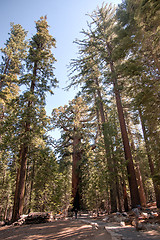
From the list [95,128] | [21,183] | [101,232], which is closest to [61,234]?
[101,232]

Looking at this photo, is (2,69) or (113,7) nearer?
(113,7)

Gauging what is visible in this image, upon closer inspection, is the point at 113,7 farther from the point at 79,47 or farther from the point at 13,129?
the point at 13,129

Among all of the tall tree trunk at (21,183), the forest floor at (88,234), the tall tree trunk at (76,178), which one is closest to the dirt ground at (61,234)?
the forest floor at (88,234)

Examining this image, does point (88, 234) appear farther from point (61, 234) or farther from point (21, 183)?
point (21, 183)

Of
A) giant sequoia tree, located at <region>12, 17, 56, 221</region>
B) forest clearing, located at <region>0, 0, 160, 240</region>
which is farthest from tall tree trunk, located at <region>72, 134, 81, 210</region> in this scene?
giant sequoia tree, located at <region>12, 17, 56, 221</region>

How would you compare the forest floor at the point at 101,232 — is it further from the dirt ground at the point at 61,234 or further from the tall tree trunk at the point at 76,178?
the tall tree trunk at the point at 76,178

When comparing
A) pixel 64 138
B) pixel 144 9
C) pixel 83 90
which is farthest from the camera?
pixel 64 138

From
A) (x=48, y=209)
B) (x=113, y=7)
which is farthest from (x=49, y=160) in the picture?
(x=113, y=7)

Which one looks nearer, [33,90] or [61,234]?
[61,234]

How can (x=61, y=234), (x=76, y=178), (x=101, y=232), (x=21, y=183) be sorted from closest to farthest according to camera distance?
(x=101, y=232) → (x=61, y=234) → (x=21, y=183) → (x=76, y=178)

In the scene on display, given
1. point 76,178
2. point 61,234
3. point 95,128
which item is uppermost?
point 95,128

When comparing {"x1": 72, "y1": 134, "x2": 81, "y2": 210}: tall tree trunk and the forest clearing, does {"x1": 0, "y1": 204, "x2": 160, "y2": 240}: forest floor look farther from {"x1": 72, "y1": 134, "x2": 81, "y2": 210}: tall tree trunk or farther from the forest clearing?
{"x1": 72, "y1": 134, "x2": 81, "y2": 210}: tall tree trunk

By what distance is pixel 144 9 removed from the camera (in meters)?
8.02

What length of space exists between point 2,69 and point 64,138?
1181cm
